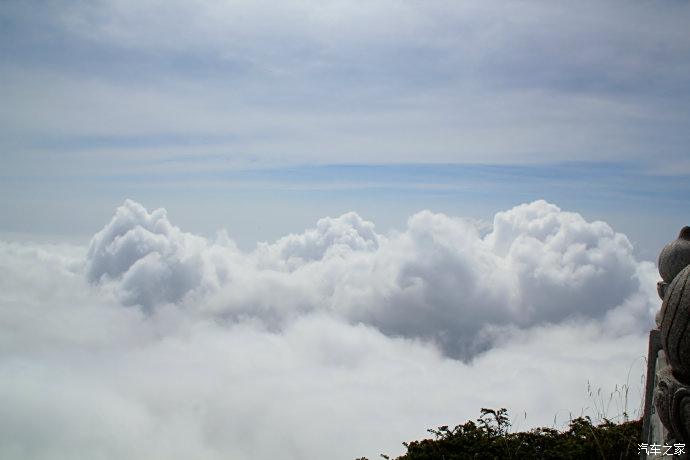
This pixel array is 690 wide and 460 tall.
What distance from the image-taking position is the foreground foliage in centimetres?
937

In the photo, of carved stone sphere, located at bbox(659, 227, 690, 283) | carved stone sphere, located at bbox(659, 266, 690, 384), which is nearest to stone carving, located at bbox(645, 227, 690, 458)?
carved stone sphere, located at bbox(659, 266, 690, 384)

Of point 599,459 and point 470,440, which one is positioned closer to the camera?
point 599,459

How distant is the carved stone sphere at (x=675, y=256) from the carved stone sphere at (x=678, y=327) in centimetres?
350

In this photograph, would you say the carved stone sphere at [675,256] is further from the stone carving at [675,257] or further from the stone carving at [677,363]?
the stone carving at [677,363]

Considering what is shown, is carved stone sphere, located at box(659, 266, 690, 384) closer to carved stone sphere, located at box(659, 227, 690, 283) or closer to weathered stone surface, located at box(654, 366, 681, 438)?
weathered stone surface, located at box(654, 366, 681, 438)

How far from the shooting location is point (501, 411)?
10.8 metres

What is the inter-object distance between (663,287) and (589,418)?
3242mm

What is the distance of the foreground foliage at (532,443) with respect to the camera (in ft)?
30.7

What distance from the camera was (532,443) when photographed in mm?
9969

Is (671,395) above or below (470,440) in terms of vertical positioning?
above

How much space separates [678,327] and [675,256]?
3.81 m

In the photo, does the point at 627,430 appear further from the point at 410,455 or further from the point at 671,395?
the point at 671,395

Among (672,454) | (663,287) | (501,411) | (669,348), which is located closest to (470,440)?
(501,411)

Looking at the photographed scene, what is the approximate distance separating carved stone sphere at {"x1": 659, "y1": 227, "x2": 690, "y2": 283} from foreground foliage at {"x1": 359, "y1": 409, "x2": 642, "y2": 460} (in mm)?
2883
